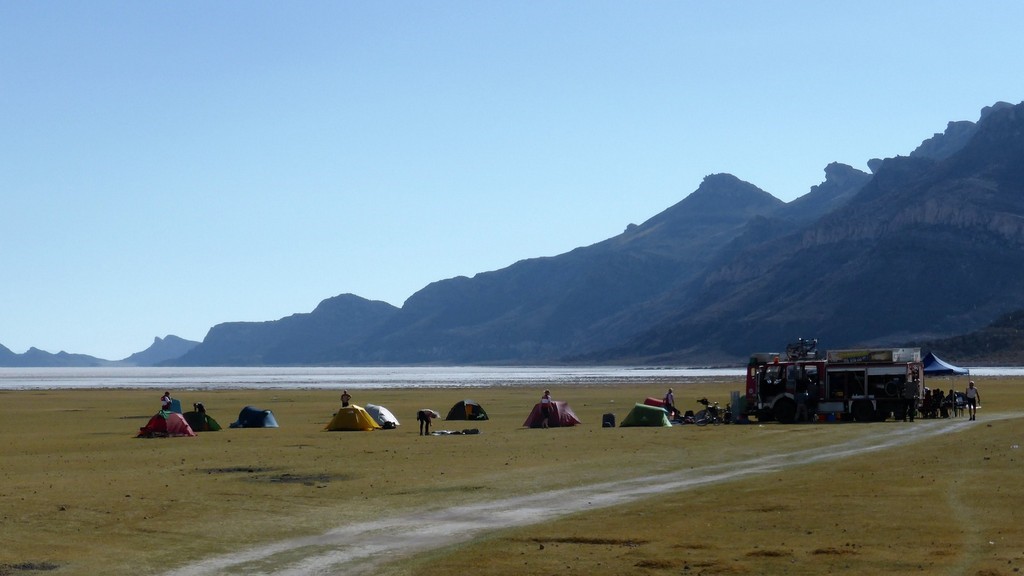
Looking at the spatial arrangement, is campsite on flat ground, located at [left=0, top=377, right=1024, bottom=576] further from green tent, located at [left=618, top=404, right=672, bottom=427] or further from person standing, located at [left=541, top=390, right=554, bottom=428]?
person standing, located at [left=541, top=390, right=554, bottom=428]

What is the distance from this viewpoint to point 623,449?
36.5 meters

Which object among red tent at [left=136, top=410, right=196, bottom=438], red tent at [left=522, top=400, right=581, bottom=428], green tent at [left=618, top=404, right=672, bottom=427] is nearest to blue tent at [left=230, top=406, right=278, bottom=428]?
red tent at [left=136, top=410, right=196, bottom=438]

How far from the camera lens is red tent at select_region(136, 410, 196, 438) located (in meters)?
43.2

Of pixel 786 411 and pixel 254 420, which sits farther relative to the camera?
pixel 254 420

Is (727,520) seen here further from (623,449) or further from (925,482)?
(623,449)

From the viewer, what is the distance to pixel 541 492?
25.6 metres

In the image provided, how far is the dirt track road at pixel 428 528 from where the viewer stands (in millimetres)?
17188

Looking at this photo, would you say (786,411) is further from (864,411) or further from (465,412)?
(465,412)

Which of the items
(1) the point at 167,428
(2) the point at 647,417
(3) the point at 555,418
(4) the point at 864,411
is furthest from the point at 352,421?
(4) the point at 864,411

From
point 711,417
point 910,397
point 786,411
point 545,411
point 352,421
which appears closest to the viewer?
point 352,421

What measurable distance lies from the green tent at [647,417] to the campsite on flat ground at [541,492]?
3.25m

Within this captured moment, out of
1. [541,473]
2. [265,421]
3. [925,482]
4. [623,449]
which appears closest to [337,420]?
[265,421]

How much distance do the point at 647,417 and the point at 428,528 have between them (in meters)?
28.5

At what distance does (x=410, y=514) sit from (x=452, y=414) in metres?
33.3
